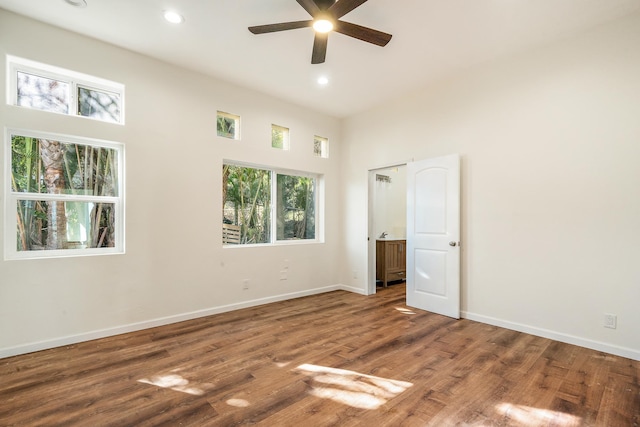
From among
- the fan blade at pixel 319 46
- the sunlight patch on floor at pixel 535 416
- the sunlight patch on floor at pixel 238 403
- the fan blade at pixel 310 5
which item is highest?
the fan blade at pixel 310 5

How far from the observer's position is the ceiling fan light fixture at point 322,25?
8.01 feet

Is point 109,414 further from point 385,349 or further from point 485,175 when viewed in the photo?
point 485,175

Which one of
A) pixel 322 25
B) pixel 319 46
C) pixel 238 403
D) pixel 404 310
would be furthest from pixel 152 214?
pixel 404 310

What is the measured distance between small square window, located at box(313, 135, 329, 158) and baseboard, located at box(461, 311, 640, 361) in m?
3.34

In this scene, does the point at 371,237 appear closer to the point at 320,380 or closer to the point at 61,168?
the point at 320,380

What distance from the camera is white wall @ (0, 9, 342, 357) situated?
2.86m

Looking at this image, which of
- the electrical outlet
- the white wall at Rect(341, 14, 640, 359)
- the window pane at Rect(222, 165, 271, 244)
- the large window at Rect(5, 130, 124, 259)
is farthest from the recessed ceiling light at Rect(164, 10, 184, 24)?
the electrical outlet

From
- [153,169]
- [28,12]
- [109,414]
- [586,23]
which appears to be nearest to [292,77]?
[153,169]

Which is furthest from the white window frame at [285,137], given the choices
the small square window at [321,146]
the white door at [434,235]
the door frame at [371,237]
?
the white door at [434,235]

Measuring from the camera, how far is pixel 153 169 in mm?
3551

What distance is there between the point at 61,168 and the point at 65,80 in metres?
0.92

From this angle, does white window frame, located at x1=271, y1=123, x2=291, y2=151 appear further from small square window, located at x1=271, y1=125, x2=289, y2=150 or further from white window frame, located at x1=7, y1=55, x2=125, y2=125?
white window frame, located at x1=7, y1=55, x2=125, y2=125

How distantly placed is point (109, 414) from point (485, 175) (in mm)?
4223

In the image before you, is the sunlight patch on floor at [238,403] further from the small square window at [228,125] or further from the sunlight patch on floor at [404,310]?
the small square window at [228,125]
